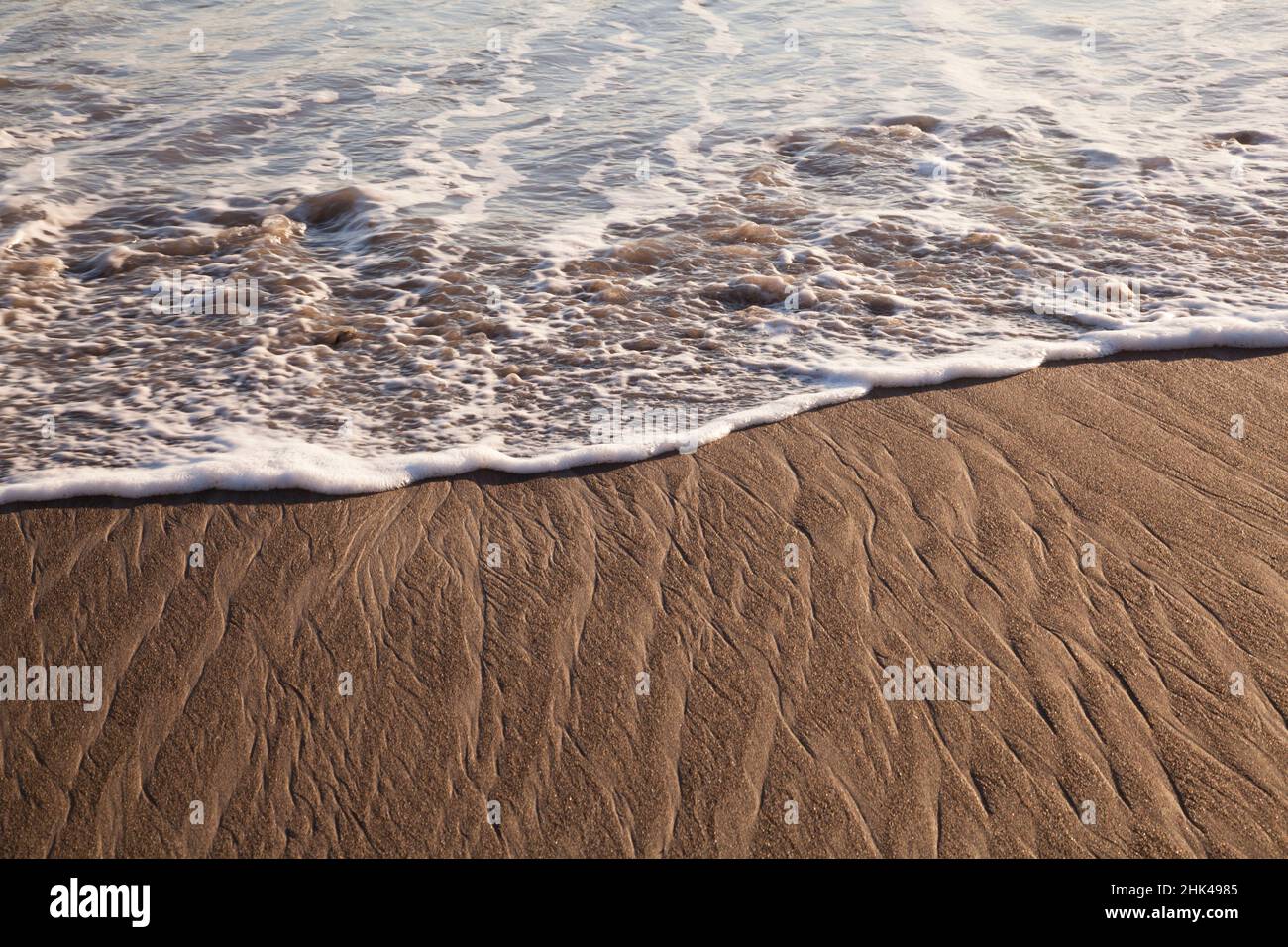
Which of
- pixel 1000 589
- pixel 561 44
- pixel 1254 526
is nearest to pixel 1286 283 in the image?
pixel 1254 526

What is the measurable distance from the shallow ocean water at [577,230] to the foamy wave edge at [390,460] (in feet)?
0.06

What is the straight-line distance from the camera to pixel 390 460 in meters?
4.64

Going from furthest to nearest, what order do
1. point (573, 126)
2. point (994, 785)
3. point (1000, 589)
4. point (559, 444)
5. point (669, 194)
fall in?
point (573, 126) < point (669, 194) < point (559, 444) < point (1000, 589) < point (994, 785)

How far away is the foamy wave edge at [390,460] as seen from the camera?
14.5 ft

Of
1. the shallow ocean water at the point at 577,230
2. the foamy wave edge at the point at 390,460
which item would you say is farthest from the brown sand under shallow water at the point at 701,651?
the shallow ocean water at the point at 577,230

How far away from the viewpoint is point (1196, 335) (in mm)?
5398

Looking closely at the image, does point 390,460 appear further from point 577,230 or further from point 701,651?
point 577,230

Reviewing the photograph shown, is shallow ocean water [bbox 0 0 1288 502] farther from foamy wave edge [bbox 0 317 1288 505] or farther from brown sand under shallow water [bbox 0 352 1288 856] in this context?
brown sand under shallow water [bbox 0 352 1288 856]

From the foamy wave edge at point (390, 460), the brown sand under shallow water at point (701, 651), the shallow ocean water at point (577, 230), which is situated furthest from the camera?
the shallow ocean water at point (577, 230)

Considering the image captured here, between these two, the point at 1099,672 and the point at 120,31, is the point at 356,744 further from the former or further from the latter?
the point at 120,31

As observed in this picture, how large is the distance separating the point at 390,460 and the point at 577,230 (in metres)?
2.73

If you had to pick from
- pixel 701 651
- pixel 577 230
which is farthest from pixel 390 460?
pixel 577 230

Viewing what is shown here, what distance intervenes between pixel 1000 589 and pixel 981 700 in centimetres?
56

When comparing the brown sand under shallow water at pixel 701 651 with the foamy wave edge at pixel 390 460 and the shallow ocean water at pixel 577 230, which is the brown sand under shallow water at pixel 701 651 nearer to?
the foamy wave edge at pixel 390 460
